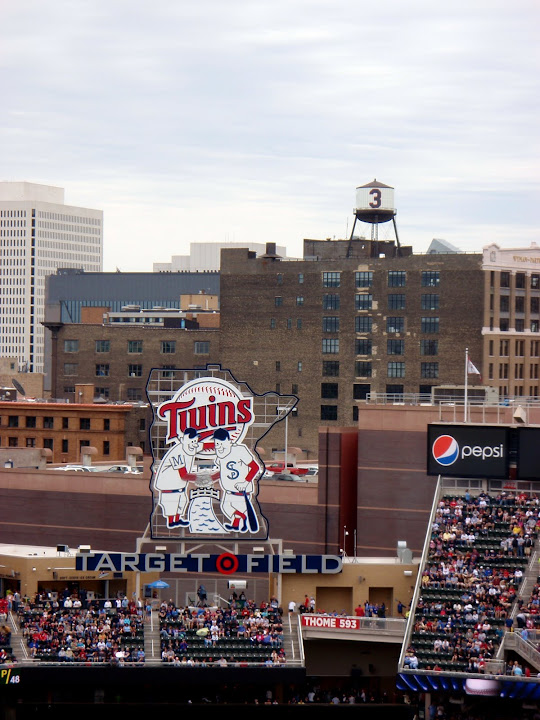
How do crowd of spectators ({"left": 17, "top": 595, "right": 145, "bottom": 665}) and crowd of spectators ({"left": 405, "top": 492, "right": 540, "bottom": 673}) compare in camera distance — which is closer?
crowd of spectators ({"left": 405, "top": 492, "right": 540, "bottom": 673})

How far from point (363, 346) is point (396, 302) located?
533 cm

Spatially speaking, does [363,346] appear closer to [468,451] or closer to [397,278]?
[397,278]

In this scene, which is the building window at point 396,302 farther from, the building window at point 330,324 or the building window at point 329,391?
the building window at point 329,391

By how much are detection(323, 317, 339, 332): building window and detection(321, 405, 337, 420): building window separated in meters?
7.29

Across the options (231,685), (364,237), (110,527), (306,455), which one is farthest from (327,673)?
(364,237)

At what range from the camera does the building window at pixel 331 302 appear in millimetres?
138500

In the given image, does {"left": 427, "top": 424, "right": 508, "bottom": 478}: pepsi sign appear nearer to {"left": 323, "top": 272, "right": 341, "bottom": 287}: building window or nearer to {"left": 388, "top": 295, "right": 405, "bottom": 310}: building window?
{"left": 388, "top": 295, "right": 405, "bottom": 310}: building window

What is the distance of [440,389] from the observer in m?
97.4

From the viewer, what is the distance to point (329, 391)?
138 meters

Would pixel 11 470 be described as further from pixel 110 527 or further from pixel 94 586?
pixel 94 586

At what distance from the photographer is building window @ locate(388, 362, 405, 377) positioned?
135625 mm

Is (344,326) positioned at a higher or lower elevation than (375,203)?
lower

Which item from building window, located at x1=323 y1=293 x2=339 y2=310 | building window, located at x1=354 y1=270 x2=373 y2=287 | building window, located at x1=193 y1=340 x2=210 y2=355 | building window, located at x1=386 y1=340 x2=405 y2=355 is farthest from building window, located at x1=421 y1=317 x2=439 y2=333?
building window, located at x1=193 y1=340 x2=210 y2=355

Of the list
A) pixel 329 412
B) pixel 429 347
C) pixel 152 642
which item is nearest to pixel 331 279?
pixel 429 347
